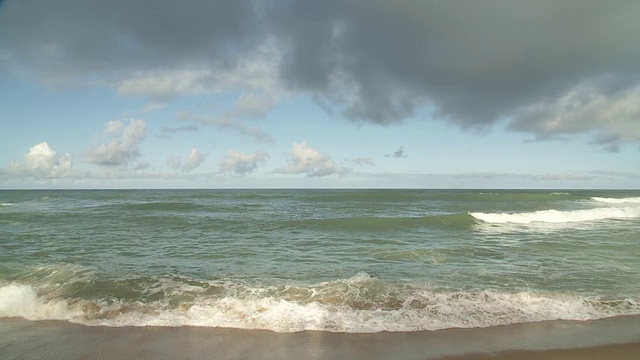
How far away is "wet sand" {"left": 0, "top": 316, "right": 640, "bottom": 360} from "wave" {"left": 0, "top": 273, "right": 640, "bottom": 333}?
0.25 metres

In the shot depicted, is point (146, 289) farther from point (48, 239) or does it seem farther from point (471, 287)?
point (48, 239)

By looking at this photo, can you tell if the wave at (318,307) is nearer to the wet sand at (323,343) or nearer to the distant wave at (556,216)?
the wet sand at (323,343)

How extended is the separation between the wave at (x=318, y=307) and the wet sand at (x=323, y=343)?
25cm

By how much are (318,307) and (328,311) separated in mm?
230

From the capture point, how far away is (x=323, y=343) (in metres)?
4.93

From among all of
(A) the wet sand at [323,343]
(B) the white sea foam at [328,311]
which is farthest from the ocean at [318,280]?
(A) the wet sand at [323,343]

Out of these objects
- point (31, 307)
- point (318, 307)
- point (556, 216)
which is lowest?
point (31, 307)

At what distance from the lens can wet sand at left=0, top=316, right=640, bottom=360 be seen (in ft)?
15.1

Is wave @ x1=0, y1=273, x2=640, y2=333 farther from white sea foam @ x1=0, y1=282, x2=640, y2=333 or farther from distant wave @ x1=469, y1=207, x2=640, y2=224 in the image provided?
distant wave @ x1=469, y1=207, x2=640, y2=224

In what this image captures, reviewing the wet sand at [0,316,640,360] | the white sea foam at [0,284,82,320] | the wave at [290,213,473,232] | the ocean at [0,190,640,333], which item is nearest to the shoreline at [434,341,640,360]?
the wet sand at [0,316,640,360]

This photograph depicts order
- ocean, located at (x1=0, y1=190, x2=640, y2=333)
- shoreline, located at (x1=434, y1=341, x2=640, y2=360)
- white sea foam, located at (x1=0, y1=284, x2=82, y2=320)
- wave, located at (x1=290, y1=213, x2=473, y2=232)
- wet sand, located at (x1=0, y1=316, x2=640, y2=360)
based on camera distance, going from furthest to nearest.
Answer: wave, located at (x1=290, y1=213, x2=473, y2=232) < white sea foam, located at (x1=0, y1=284, x2=82, y2=320) < ocean, located at (x1=0, y1=190, x2=640, y2=333) < wet sand, located at (x1=0, y1=316, x2=640, y2=360) < shoreline, located at (x1=434, y1=341, x2=640, y2=360)

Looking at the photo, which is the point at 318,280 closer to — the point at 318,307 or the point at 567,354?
the point at 318,307

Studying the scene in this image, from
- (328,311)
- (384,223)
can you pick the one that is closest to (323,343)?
(328,311)

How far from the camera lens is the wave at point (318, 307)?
5.63 meters
